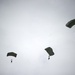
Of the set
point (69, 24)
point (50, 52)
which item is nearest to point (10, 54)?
point (50, 52)

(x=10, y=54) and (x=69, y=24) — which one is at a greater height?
(x=69, y=24)

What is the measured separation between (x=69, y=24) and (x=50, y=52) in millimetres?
4009

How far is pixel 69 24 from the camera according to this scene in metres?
→ 16.3

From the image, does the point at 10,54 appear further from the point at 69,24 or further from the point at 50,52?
the point at 69,24

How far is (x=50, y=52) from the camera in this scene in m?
17.1

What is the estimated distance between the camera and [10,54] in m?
18.5

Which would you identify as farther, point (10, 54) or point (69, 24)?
point (10, 54)

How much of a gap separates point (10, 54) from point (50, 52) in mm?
5288

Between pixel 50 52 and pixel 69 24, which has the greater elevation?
pixel 69 24

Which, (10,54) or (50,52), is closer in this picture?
(50,52)
